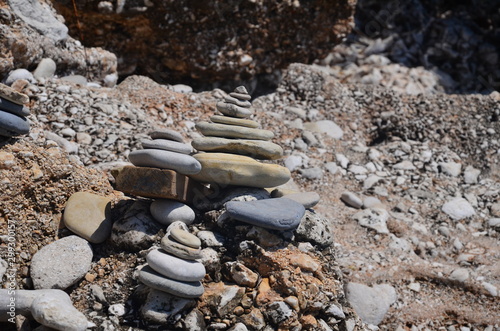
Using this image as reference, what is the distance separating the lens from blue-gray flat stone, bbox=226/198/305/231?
2945 millimetres

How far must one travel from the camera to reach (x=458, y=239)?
179 inches

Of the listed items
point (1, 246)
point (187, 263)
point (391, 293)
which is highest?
point (187, 263)

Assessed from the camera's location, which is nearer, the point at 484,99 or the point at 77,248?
the point at 77,248

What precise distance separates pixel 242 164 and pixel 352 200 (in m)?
1.97

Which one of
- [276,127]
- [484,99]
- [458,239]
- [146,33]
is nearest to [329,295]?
[458,239]

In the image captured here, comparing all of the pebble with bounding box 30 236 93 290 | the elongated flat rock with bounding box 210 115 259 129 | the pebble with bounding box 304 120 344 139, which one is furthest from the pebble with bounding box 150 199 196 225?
the pebble with bounding box 304 120 344 139

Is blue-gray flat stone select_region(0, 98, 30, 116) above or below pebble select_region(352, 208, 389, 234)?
above

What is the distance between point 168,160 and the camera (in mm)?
3010

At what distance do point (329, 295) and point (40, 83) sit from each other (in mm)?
3032

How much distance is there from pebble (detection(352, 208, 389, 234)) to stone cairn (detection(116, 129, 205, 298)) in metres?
1.92

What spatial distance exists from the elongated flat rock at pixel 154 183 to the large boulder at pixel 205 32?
3.03m

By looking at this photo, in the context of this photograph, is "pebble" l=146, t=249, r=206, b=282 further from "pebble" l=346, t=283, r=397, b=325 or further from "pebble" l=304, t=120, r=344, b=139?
"pebble" l=304, t=120, r=344, b=139

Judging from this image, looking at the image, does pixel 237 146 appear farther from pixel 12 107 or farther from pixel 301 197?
pixel 12 107

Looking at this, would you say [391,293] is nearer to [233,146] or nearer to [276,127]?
[233,146]
